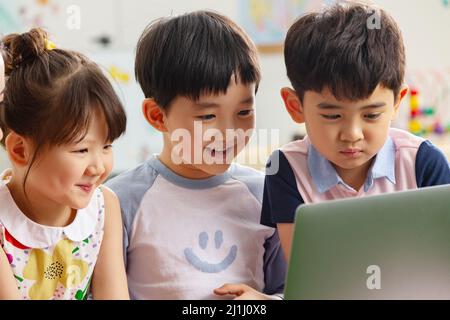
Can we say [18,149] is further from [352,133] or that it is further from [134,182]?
[352,133]

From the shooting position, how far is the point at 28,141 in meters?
1.03

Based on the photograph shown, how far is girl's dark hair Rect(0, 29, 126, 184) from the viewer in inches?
40.2

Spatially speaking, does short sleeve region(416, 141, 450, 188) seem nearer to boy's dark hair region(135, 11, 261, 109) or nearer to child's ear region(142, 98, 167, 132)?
boy's dark hair region(135, 11, 261, 109)

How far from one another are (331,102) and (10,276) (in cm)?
50

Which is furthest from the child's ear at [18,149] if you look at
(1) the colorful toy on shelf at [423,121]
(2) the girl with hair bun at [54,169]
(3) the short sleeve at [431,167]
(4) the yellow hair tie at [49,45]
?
(1) the colorful toy on shelf at [423,121]

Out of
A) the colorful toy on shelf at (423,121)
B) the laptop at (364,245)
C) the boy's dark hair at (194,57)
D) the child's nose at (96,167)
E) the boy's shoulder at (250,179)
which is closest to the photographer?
the laptop at (364,245)

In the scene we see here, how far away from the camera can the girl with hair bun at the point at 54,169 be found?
3.35ft

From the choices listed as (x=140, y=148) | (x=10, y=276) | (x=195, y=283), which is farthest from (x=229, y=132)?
(x=140, y=148)

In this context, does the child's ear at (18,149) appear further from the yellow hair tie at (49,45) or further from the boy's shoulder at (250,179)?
the boy's shoulder at (250,179)

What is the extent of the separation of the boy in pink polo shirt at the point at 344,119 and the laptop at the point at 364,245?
296mm

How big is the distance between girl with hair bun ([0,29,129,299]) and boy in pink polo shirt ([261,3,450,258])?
0.90 feet

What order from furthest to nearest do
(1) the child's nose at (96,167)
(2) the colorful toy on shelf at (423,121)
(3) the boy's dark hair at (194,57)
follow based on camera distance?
(2) the colorful toy on shelf at (423,121), (3) the boy's dark hair at (194,57), (1) the child's nose at (96,167)

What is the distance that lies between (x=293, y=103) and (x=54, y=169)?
385 mm

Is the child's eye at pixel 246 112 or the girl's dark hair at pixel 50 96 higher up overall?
the girl's dark hair at pixel 50 96
